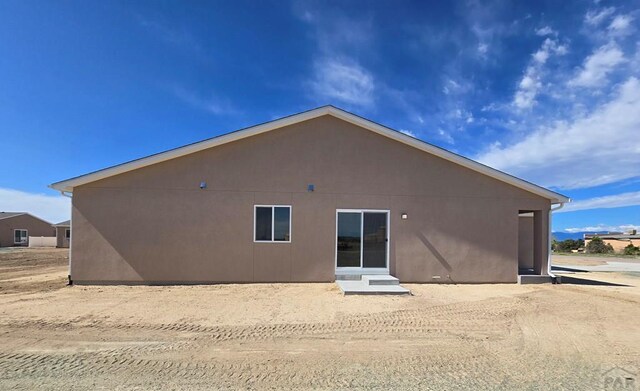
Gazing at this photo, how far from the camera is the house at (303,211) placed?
401 inches

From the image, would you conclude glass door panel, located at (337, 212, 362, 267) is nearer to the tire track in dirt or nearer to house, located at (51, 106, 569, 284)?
house, located at (51, 106, 569, 284)

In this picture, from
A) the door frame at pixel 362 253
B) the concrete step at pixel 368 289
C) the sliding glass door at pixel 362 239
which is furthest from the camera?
the sliding glass door at pixel 362 239

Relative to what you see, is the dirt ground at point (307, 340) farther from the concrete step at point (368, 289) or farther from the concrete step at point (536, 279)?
the concrete step at point (536, 279)

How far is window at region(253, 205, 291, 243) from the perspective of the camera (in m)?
10.6

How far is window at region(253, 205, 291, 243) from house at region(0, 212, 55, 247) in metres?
40.9

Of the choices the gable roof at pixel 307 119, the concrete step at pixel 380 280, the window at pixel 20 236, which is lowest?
the window at pixel 20 236

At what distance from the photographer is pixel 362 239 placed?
433 inches

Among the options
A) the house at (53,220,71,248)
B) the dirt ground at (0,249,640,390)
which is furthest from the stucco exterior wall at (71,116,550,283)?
the house at (53,220,71,248)

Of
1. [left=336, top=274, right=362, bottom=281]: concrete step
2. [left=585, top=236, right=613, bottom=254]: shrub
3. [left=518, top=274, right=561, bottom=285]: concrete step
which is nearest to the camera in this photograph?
[left=336, top=274, right=362, bottom=281]: concrete step

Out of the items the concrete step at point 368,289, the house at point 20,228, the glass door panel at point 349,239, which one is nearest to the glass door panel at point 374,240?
the glass door panel at point 349,239

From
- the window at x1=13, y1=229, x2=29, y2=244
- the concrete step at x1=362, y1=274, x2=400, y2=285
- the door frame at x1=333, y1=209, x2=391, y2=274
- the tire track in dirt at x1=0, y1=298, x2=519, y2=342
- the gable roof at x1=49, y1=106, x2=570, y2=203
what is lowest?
the window at x1=13, y1=229, x2=29, y2=244

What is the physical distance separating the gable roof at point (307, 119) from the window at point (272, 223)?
2214mm

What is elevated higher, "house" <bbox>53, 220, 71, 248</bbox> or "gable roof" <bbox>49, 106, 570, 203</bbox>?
"gable roof" <bbox>49, 106, 570, 203</bbox>

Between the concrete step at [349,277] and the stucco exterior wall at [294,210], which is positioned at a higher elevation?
the stucco exterior wall at [294,210]
